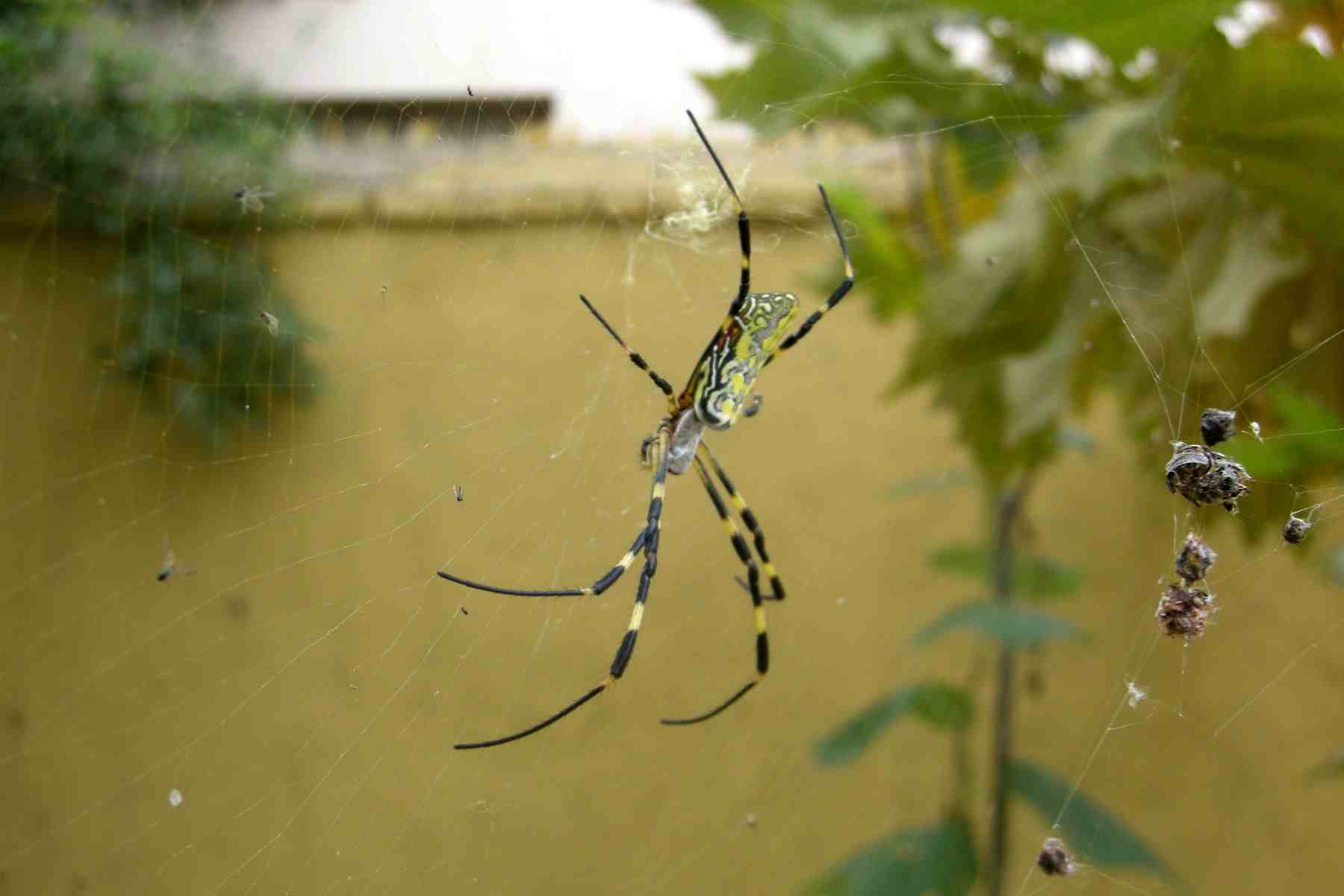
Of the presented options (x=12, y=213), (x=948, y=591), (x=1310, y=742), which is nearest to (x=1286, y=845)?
(x=1310, y=742)

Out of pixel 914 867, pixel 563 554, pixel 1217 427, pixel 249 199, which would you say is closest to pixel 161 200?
pixel 249 199

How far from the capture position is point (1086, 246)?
1329mm

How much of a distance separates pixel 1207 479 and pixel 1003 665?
3.01 ft

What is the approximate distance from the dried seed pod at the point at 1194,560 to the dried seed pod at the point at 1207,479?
2.0 inches

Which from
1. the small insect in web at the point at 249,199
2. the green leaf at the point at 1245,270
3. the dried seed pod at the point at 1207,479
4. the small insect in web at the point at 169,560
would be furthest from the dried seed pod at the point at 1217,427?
the small insect in web at the point at 169,560

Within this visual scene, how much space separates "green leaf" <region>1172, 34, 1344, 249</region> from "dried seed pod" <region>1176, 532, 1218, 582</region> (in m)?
0.55

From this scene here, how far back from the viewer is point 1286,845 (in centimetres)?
216

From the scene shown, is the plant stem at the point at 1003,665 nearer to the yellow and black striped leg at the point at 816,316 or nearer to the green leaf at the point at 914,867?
the green leaf at the point at 914,867

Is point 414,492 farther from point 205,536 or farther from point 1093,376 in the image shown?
point 1093,376

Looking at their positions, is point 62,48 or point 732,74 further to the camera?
point 62,48

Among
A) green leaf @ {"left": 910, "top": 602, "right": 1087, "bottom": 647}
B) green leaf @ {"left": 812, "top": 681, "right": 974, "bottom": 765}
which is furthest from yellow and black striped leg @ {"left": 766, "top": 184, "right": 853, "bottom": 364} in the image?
green leaf @ {"left": 812, "top": 681, "right": 974, "bottom": 765}

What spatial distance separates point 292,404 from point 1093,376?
1.69 meters

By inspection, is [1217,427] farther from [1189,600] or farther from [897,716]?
[897,716]

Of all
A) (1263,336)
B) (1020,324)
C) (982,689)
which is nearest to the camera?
(1263,336)
